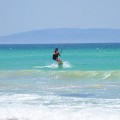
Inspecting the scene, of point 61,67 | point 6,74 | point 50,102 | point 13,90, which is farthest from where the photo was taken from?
point 61,67

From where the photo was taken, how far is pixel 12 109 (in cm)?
1249

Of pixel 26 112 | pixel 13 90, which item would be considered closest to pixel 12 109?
pixel 26 112

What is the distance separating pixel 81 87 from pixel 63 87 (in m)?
0.70

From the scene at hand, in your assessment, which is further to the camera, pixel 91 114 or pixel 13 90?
pixel 13 90

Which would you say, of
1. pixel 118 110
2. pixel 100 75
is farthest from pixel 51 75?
pixel 118 110

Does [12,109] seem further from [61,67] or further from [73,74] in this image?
[61,67]

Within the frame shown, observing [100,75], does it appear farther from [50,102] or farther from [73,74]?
[50,102]

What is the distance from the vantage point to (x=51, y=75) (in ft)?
84.5

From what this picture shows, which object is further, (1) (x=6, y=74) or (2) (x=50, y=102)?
(1) (x=6, y=74)

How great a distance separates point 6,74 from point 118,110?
1552 cm

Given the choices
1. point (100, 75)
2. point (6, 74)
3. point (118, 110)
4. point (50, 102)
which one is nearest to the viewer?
point (118, 110)

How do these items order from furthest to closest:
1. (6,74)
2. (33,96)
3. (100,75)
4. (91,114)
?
(6,74), (100,75), (33,96), (91,114)

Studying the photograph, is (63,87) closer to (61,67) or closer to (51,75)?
(51,75)

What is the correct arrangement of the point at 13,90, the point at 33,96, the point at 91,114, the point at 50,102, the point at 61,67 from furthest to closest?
the point at 61,67, the point at 13,90, the point at 33,96, the point at 50,102, the point at 91,114
